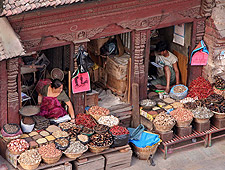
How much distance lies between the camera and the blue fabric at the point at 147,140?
40.5ft

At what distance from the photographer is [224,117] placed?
43.4ft

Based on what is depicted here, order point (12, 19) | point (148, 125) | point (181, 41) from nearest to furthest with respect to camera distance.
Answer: point (12, 19)
point (148, 125)
point (181, 41)

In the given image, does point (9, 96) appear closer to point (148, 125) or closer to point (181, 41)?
point (148, 125)

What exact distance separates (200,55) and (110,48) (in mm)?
2450

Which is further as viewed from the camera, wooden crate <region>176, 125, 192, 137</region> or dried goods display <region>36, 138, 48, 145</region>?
wooden crate <region>176, 125, 192, 137</region>

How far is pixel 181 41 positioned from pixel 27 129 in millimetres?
5079

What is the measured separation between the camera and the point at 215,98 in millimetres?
13523

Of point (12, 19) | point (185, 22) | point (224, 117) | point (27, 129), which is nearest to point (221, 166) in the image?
point (224, 117)

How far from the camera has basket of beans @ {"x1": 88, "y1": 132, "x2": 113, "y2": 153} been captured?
1155 centimetres

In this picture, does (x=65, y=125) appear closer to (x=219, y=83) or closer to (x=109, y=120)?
(x=109, y=120)

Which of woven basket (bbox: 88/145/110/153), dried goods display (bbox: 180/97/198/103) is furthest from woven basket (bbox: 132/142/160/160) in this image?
dried goods display (bbox: 180/97/198/103)

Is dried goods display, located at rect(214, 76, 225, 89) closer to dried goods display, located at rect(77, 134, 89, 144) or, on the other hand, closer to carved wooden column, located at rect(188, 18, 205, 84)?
carved wooden column, located at rect(188, 18, 205, 84)

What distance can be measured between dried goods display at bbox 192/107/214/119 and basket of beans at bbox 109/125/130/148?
2.03m

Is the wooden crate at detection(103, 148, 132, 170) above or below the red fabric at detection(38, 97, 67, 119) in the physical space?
below
